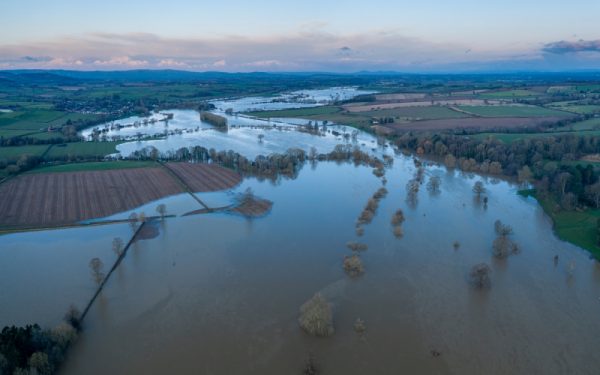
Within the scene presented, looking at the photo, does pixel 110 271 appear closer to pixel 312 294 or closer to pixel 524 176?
pixel 312 294

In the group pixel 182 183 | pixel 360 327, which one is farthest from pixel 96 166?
pixel 360 327

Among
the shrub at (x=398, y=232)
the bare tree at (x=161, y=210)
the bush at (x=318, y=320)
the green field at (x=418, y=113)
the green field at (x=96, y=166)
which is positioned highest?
the green field at (x=418, y=113)

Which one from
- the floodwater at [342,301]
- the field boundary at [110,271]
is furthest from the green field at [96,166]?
the floodwater at [342,301]

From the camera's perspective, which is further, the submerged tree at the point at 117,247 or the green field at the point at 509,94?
the green field at the point at 509,94

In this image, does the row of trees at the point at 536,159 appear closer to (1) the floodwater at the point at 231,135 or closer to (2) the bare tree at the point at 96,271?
(1) the floodwater at the point at 231,135

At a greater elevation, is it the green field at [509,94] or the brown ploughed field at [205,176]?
the green field at [509,94]

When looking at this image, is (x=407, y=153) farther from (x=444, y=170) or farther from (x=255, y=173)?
(x=255, y=173)

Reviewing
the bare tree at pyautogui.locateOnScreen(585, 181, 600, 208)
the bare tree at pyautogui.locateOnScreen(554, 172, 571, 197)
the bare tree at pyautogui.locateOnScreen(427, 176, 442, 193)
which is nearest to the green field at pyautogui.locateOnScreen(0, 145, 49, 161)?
the bare tree at pyautogui.locateOnScreen(427, 176, 442, 193)
